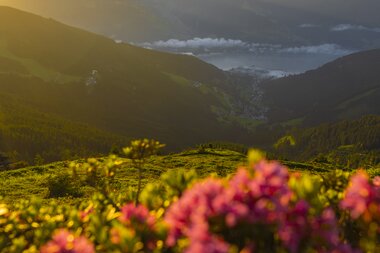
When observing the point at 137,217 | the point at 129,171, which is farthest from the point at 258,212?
the point at 129,171

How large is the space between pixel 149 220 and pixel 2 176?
40654 mm

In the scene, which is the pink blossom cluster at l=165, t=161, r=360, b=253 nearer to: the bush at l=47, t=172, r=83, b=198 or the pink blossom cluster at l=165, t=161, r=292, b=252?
the pink blossom cluster at l=165, t=161, r=292, b=252

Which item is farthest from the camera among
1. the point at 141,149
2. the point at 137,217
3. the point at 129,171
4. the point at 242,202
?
the point at 129,171

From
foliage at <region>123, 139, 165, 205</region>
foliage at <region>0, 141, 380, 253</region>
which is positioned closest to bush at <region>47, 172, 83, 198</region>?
foliage at <region>123, 139, 165, 205</region>

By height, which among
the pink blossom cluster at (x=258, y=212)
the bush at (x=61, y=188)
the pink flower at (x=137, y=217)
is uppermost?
the pink blossom cluster at (x=258, y=212)

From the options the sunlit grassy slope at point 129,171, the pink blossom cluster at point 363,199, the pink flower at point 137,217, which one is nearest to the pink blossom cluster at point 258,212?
the pink blossom cluster at point 363,199

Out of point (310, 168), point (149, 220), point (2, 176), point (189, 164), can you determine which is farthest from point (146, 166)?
point (149, 220)

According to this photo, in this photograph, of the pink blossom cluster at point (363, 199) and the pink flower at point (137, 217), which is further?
the pink flower at point (137, 217)

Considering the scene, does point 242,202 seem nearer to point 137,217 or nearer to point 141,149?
point 137,217

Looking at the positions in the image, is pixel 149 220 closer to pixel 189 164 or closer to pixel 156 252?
pixel 156 252

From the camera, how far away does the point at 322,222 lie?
4.94 meters

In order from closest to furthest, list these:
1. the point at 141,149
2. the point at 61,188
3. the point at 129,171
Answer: the point at 141,149 < the point at 61,188 < the point at 129,171

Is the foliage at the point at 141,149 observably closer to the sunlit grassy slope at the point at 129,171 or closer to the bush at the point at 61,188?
the sunlit grassy slope at the point at 129,171

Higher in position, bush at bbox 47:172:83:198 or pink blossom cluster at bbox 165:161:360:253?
pink blossom cluster at bbox 165:161:360:253
